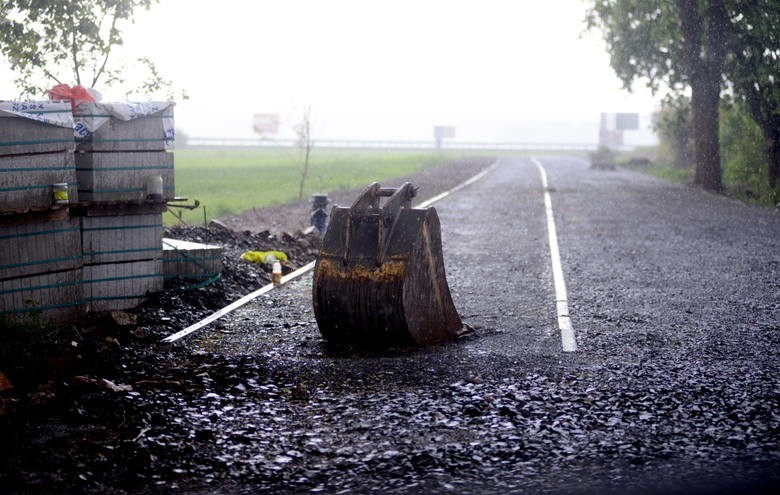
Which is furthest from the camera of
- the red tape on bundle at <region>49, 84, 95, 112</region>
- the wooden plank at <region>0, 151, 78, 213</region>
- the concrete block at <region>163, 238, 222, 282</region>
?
the concrete block at <region>163, 238, 222, 282</region>

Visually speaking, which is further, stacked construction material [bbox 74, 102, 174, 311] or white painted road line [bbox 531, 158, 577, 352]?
stacked construction material [bbox 74, 102, 174, 311]

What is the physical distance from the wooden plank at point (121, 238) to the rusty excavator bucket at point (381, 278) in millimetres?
2656

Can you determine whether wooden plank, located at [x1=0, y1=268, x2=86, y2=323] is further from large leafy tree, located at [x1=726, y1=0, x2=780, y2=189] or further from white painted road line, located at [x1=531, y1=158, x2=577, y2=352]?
large leafy tree, located at [x1=726, y1=0, x2=780, y2=189]

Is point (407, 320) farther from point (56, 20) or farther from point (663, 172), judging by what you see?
point (663, 172)

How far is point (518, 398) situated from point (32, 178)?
16.1 ft

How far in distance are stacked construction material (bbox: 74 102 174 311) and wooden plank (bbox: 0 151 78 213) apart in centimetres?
45

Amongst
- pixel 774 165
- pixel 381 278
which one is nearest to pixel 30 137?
pixel 381 278

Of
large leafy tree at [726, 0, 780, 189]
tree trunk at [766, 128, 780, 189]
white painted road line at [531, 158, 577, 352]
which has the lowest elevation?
white painted road line at [531, 158, 577, 352]

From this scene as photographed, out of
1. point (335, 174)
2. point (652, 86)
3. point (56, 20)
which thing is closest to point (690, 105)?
point (652, 86)

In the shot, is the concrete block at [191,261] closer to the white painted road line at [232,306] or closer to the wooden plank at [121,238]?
the wooden plank at [121,238]

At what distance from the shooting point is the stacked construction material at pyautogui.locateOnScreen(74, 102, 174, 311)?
8867 mm

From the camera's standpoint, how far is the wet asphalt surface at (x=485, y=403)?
4.79 meters

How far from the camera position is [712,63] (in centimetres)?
2930

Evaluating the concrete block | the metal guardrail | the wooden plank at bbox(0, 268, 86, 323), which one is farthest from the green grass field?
the metal guardrail
